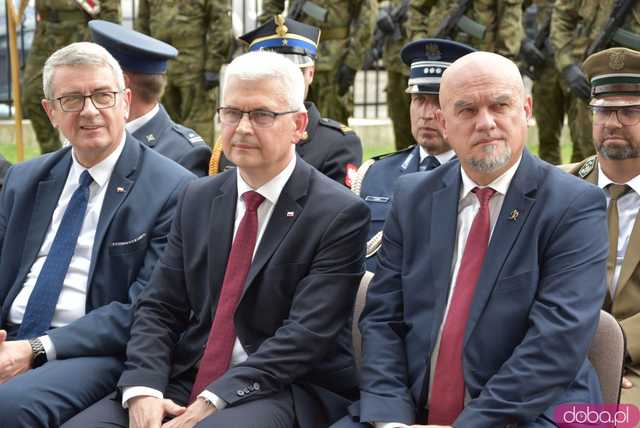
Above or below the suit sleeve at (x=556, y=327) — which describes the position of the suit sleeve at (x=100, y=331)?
below

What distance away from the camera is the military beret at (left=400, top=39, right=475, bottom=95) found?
4.59 metres

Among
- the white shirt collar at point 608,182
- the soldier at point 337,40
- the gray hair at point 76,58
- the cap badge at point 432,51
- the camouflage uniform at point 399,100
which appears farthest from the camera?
the camouflage uniform at point 399,100

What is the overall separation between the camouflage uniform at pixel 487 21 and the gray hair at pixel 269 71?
16.5ft

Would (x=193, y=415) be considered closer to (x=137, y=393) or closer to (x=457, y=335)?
(x=137, y=393)

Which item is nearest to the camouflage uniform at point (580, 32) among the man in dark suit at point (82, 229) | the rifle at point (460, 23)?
the rifle at point (460, 23)

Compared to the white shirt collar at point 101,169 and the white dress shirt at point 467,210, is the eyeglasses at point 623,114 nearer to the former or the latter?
the white dress shirt at point 467,210

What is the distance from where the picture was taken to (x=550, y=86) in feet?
29.3

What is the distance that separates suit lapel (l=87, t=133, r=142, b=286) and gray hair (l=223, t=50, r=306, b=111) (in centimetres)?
72

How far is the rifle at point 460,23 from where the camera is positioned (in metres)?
8.35

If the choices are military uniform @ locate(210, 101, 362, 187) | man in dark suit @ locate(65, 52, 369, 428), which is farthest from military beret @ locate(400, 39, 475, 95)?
man in dark suit @ locate(65, 52, 369, 428)

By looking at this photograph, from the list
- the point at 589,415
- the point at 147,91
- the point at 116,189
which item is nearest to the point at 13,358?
the point at 116,189

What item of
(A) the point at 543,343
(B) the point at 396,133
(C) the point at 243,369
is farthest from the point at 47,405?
(B) the point at 396,133

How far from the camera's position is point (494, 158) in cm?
317

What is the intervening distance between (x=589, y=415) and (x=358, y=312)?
0.81m
